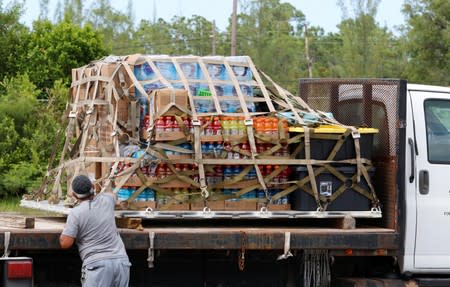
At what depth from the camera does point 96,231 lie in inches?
248

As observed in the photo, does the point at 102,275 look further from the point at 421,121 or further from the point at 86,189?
the point at 421,121

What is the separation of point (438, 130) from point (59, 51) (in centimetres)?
Answer: 1675

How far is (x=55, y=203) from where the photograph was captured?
24.2 ft

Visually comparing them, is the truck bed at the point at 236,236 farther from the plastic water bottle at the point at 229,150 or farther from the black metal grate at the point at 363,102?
the black metal grate at the point at 363,102

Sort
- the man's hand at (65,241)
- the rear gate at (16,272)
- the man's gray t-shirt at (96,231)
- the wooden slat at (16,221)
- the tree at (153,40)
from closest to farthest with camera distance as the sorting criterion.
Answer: the rear gate at (16,272) < the man's hand at (65,241) < the man's gray t-shirt at (96,231) < the wooden slat at (16,221) < the tree at (153,40)

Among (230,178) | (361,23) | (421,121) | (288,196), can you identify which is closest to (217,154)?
(230,178)

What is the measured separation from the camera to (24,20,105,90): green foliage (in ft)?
72.9

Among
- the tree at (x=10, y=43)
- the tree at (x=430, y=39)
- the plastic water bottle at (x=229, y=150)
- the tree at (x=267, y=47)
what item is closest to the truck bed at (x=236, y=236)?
the plastic water bottle at (x=229, y=150)

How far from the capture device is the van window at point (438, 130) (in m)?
7.43

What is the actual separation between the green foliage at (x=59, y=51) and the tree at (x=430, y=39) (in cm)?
1260

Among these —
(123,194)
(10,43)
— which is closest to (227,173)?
(123,194)

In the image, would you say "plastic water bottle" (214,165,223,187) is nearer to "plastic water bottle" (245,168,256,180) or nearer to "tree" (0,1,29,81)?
"plastic water bottle" (245,168,256,180)

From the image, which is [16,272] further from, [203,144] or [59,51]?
[59,51]

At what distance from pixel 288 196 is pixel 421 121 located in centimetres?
124
